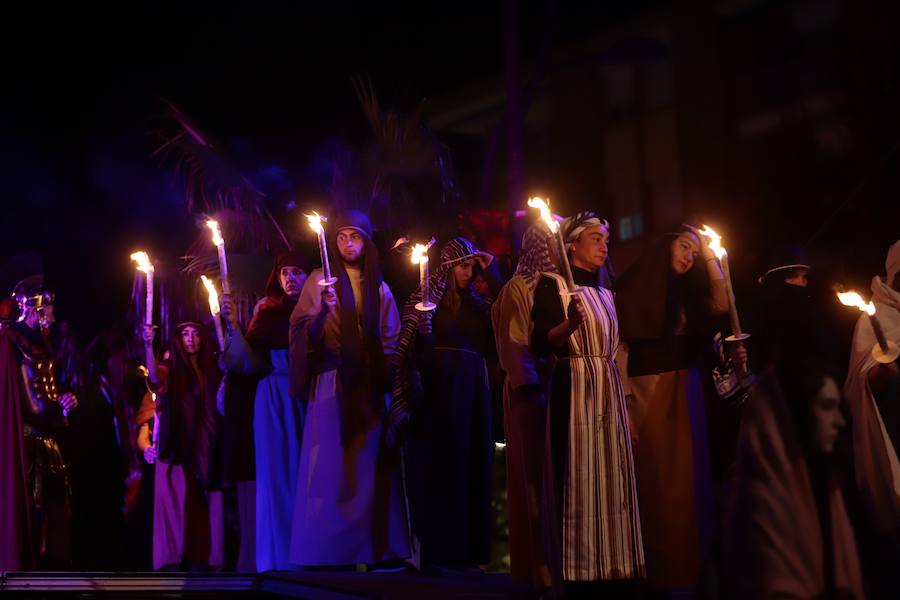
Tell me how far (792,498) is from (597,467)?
77.6 inches

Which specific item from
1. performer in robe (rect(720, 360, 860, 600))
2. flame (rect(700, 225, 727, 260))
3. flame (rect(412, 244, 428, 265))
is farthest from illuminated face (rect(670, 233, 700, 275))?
performer in robe (rect(720, 360, 860, 600))

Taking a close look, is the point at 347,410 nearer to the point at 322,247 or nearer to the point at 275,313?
the point at 322,247

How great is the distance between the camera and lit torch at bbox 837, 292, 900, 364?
6027mm

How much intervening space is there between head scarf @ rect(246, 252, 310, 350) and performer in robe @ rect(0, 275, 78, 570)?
1.62 metres

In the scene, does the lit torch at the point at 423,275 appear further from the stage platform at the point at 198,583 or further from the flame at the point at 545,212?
the stage platform at the point at 198,583

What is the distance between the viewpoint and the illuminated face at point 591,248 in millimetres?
6938

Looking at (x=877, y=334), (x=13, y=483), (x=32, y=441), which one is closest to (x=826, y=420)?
(x=877, y=334)

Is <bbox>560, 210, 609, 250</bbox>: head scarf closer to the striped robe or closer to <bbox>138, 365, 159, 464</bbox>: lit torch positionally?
the striped robe

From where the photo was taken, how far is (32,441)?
946cm

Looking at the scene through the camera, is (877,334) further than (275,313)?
No

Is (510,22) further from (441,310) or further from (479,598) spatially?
(479,598)

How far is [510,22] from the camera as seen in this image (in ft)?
31.5

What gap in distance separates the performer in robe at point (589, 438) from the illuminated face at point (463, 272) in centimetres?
122

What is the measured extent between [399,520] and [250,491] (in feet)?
5.30
